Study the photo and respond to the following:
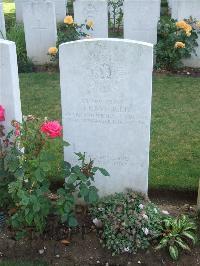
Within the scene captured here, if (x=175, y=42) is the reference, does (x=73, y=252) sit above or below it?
below

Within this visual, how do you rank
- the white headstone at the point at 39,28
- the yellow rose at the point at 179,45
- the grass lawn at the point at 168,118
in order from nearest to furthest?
the grass lawn at the point at 168,118 → the yellow rose at the point at 179,45 → the white headstone at the point at 39,28

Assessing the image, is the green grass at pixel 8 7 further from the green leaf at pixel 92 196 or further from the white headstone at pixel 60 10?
the green leaf at pixel 92 196

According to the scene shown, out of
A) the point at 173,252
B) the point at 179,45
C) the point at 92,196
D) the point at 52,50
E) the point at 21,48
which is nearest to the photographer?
the point at 92,196

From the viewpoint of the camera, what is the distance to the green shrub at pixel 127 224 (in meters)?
3.97

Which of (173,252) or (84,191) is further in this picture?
(173,252)

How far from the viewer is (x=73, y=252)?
4.03 metres

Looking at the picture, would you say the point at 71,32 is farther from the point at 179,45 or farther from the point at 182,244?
the point at 182,244

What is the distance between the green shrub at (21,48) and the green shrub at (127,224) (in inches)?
210

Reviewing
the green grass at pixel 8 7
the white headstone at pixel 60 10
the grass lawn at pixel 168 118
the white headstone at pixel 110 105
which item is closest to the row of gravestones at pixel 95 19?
the grass lawn at pixel 168 118

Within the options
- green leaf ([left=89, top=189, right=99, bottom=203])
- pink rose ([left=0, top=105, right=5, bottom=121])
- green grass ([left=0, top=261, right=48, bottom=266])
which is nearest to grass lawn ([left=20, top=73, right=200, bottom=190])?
green leaf ([left=89, top=189, right=99, bottom=203])

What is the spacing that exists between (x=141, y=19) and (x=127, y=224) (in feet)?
18.5

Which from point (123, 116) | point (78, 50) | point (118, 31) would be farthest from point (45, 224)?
point (118, 31)

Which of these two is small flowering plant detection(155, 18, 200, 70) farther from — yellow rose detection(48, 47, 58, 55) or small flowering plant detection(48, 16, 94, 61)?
yellow rose detection(48, 47, 58, 55)

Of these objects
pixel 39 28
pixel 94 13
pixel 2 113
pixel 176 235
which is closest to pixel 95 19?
pixel 94 13
